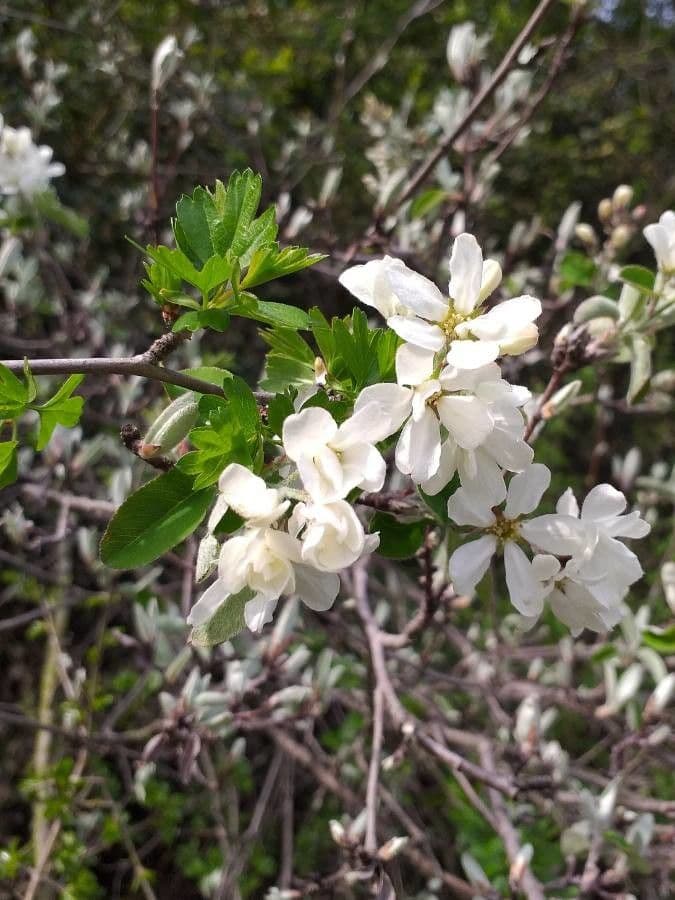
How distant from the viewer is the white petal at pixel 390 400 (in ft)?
2.01

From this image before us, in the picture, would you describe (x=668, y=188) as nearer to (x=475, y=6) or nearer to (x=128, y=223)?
(x=475, y=6)

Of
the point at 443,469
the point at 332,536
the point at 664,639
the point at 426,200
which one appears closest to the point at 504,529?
the point at 443,469

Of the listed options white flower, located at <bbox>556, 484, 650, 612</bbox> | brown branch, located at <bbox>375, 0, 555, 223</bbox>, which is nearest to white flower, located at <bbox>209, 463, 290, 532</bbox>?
white flower, located at <bbox>556, 484, 650, 612</bbox>

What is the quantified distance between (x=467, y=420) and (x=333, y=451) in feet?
0.37

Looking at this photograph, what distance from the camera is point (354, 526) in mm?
568

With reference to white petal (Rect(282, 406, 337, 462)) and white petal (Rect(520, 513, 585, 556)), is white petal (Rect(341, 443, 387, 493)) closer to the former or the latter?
white petal (Rect(282, 406, 337, 462))

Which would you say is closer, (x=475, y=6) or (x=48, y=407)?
(x=48, y=407)

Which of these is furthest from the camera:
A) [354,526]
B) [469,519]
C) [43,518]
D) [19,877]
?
[43,518]

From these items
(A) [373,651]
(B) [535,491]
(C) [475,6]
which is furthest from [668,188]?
(B) [535,491]

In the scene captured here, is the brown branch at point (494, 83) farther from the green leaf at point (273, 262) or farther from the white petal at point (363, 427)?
the white petal at point (363, 427)

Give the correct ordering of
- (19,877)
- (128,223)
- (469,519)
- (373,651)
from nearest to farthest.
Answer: (469,519), (373,651), (19,877), (128,223)

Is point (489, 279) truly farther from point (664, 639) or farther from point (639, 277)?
point (664, 639)

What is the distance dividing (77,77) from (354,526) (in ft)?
11.6

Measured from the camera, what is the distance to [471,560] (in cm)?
76
